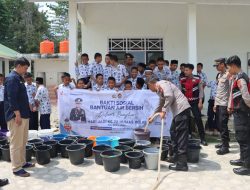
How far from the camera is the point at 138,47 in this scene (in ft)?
35.1

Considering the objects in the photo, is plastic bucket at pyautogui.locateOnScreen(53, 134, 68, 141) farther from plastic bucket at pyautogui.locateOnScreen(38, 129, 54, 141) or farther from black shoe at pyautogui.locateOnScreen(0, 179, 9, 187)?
black shoe at pyautogui.locateOnScreen(0, 179, 9, 187)

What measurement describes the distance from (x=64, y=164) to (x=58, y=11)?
114 ft

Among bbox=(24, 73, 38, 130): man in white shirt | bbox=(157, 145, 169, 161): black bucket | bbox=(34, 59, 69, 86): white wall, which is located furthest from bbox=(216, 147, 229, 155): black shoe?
bbox=(34, 59, 69, 86): white wall

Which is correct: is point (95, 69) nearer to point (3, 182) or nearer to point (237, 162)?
point (3, 182)

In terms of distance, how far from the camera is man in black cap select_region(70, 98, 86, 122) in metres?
6.96

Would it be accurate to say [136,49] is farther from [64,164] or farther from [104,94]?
[64,164]

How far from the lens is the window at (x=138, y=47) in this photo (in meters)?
10.7

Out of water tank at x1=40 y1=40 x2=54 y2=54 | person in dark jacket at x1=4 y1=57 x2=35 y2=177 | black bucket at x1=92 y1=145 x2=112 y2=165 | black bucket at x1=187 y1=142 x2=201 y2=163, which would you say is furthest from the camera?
water tank at x1=40 y1=40 x2=54 y2=54

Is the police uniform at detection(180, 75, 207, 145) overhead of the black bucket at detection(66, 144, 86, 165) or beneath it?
overhead

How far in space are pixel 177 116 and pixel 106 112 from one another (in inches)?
84.4

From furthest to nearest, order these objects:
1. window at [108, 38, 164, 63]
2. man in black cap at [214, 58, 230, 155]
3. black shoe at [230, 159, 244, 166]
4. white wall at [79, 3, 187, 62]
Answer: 1. window at [108, 38, 164, 63]
2. white wall at [79, 3, 187, 62]
3. man in black cap at [214, 58, 230, 155]
4. black shoe at [230, 159, 244, 166]

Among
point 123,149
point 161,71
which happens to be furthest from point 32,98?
point 161,71

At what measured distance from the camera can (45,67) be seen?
2284cm

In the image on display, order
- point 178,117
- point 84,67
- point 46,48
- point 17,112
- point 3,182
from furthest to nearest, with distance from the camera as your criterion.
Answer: point 46,48 → point 84,67 → point 178,117 → point 17,112 → point 3,182
